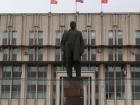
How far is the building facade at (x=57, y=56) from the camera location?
177 ft

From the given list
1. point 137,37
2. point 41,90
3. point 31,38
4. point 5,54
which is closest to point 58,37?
point 31,38

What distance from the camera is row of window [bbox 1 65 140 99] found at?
5397cm

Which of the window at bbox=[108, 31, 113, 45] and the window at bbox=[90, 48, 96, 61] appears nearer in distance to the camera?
the window at bbox=[90, 48, 96, 61]

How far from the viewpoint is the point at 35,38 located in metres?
55.9

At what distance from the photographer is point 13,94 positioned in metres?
53.9

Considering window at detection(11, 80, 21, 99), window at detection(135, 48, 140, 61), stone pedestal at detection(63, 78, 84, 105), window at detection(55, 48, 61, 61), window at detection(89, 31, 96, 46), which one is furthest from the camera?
window at detection(89, 31, 96, 46)

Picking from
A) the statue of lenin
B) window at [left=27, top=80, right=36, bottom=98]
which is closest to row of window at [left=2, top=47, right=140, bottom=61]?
window at [left=27, top=80, right=36, bottom=98]

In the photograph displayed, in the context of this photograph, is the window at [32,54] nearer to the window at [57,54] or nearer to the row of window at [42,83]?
the row of window at [42,83]

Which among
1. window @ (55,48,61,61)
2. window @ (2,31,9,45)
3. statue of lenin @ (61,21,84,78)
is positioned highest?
window @ (2,31,9,45)

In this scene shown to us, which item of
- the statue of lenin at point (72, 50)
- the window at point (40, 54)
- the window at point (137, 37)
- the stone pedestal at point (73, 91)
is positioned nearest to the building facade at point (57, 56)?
→ the window at point (137, 37)

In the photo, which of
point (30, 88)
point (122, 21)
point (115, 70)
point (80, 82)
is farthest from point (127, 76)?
point (80, 82)

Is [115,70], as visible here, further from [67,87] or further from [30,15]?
[67,87]

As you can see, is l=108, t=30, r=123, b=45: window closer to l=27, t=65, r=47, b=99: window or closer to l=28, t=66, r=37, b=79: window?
l=27, t=65, r=47, b=99: window

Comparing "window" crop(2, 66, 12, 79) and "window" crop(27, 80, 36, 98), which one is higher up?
"window" crop(2, 66, 12, 79)
